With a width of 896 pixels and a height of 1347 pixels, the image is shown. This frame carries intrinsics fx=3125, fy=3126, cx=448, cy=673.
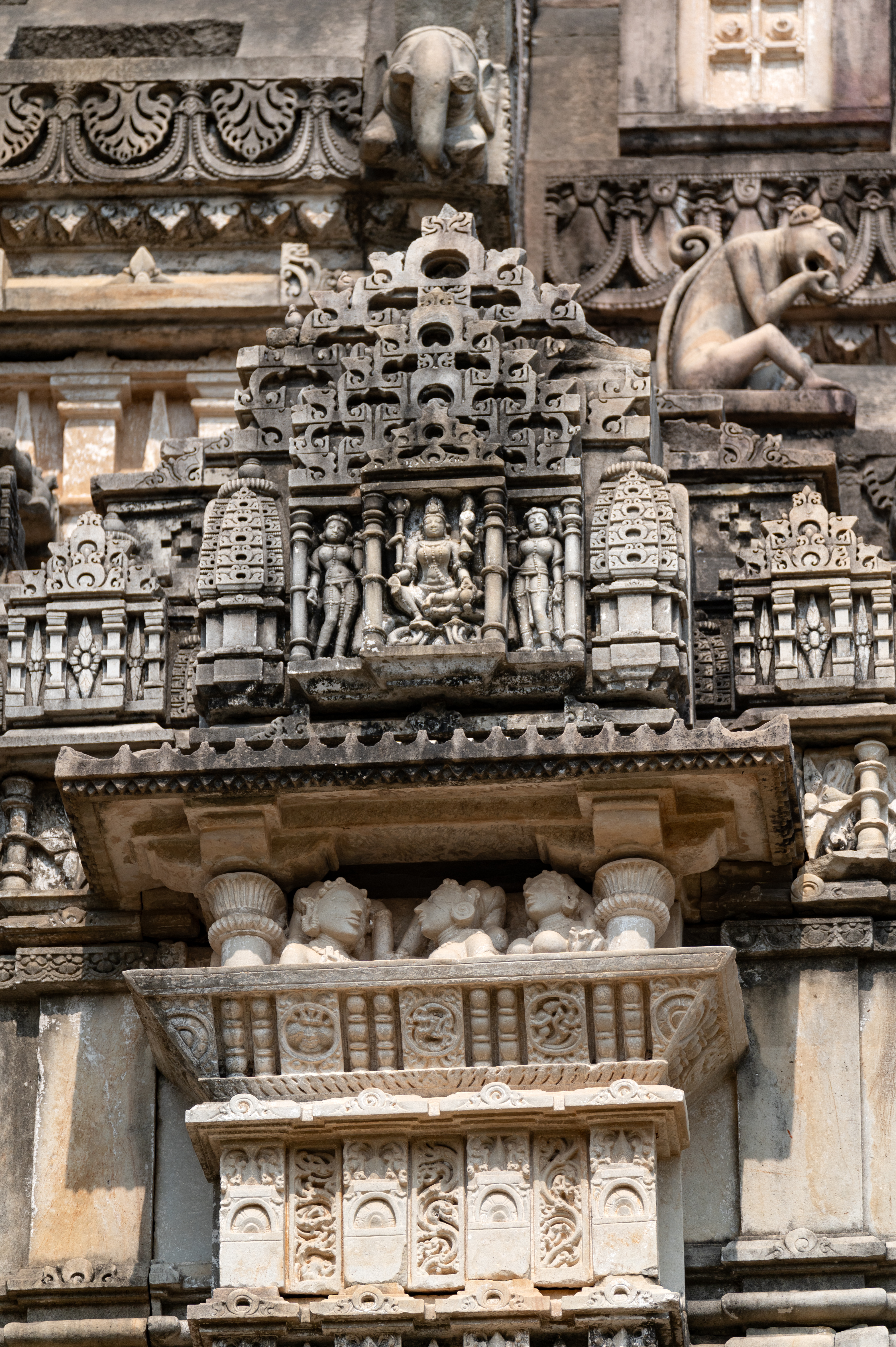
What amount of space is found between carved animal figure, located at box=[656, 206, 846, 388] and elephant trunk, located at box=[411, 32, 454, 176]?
1.51 m

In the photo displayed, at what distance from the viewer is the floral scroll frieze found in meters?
17.4

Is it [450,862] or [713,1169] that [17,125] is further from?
[713,1169]

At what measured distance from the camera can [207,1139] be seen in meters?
13.0

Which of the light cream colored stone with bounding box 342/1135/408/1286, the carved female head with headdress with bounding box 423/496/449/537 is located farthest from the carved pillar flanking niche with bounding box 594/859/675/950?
the carved female head with headdress with bounding box 423/496/449/537

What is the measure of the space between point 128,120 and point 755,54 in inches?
158

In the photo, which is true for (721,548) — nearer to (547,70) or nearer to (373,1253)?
(373,1253)

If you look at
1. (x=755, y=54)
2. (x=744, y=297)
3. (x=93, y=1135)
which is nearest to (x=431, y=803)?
(x=93, y=1135)

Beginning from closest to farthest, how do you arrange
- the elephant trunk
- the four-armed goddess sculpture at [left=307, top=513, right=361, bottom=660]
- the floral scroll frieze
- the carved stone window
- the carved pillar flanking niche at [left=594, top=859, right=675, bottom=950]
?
the carved pillar flanking niche at [left=594, top=859, right=675, bottom=950], the four-armed goddess sculpture at [left=307, top=513, right=361, bottom=660], the elephant trunk, the floral scroll frieze, the carved stone window

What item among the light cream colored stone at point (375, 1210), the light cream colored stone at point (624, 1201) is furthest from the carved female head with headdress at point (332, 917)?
the light cream colored stone at point (624, 1201)

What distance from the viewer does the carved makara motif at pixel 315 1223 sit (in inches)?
505

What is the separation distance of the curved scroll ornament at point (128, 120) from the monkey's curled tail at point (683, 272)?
2.97 meters

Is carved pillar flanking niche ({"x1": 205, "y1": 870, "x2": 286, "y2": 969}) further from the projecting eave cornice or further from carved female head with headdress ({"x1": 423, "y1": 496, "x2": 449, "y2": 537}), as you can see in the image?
carved female head with headdress ({"x1": 423, "y1": 496, "x2": 449, "y2": 537})

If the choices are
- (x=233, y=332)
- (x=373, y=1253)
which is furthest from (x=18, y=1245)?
(x=233, y=332)

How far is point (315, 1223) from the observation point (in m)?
12.9
